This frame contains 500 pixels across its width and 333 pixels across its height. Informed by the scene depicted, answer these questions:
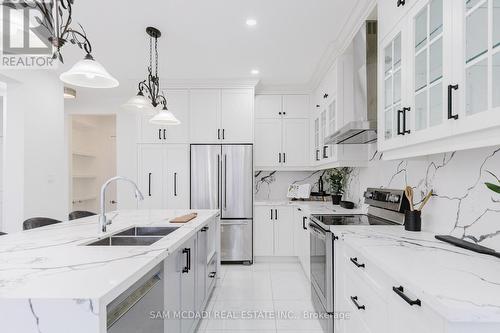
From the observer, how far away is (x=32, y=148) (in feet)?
11.7

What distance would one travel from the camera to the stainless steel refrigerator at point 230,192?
4215 millimetres

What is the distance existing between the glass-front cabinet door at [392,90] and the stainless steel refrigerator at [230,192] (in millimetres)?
2476

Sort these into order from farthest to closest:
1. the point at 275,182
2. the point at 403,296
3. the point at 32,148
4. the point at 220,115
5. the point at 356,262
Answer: the point at 275,182 → the point at 220,115 → the point at 32,148 → the point at 356,262 → the point at 403,296

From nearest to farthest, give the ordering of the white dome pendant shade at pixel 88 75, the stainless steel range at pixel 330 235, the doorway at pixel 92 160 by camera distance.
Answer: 1. the white dome pendant shade at pixel 88 75
2. the stainless steel range at pixel 330 235
3. the doorway at pixel 92 160

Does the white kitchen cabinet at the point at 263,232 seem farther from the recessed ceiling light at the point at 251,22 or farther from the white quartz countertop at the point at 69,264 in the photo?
the recessed ceiling light at the point at 251,22

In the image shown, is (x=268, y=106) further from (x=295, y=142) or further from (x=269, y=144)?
(x=295, y=142)

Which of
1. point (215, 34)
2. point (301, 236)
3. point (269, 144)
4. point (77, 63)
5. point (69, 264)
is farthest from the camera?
point (269, 144)

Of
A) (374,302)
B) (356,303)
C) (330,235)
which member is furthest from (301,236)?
(374,302)

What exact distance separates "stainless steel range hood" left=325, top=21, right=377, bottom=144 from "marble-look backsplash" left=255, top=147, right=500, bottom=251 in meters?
0.43

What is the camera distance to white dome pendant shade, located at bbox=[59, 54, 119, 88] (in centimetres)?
172

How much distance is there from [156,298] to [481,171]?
181cm

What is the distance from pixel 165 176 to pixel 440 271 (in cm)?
381

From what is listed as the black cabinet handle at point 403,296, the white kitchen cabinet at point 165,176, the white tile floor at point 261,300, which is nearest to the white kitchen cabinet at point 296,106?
the white kitchen cabinet at point 165,176

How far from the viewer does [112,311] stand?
3.32 ft
